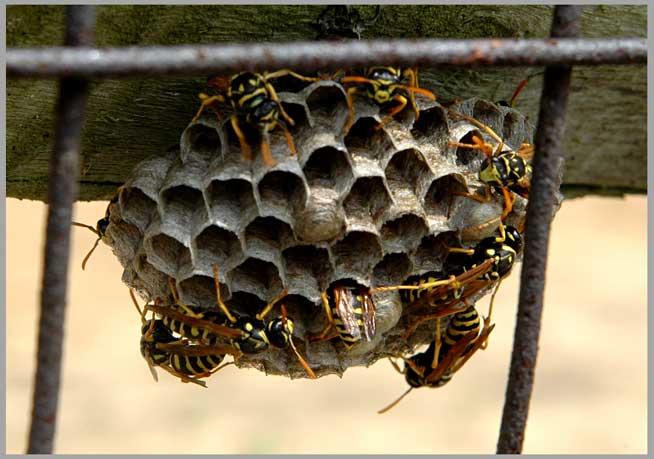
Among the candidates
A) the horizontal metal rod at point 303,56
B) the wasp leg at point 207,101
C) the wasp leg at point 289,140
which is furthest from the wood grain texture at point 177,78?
the horizontal metal rod at point 303,56

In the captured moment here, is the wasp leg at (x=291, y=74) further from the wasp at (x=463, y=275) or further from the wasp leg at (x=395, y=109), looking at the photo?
the wasp at (x=463, y=275)

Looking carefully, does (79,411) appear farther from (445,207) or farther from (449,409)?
(445,207)

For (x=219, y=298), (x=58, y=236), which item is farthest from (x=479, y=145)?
(x=58, y=236)

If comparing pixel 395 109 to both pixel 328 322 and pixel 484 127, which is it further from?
pixel 328 322

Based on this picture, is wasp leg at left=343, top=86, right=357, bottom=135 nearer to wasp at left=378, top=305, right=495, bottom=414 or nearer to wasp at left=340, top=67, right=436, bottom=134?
wasp at left=340, top=67, right=436, bottom=134

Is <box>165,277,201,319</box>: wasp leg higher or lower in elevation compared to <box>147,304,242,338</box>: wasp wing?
higher

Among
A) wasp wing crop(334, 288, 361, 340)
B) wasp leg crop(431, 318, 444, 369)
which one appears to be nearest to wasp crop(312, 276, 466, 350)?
wasp wing crop(334, 288, 361, 340)
